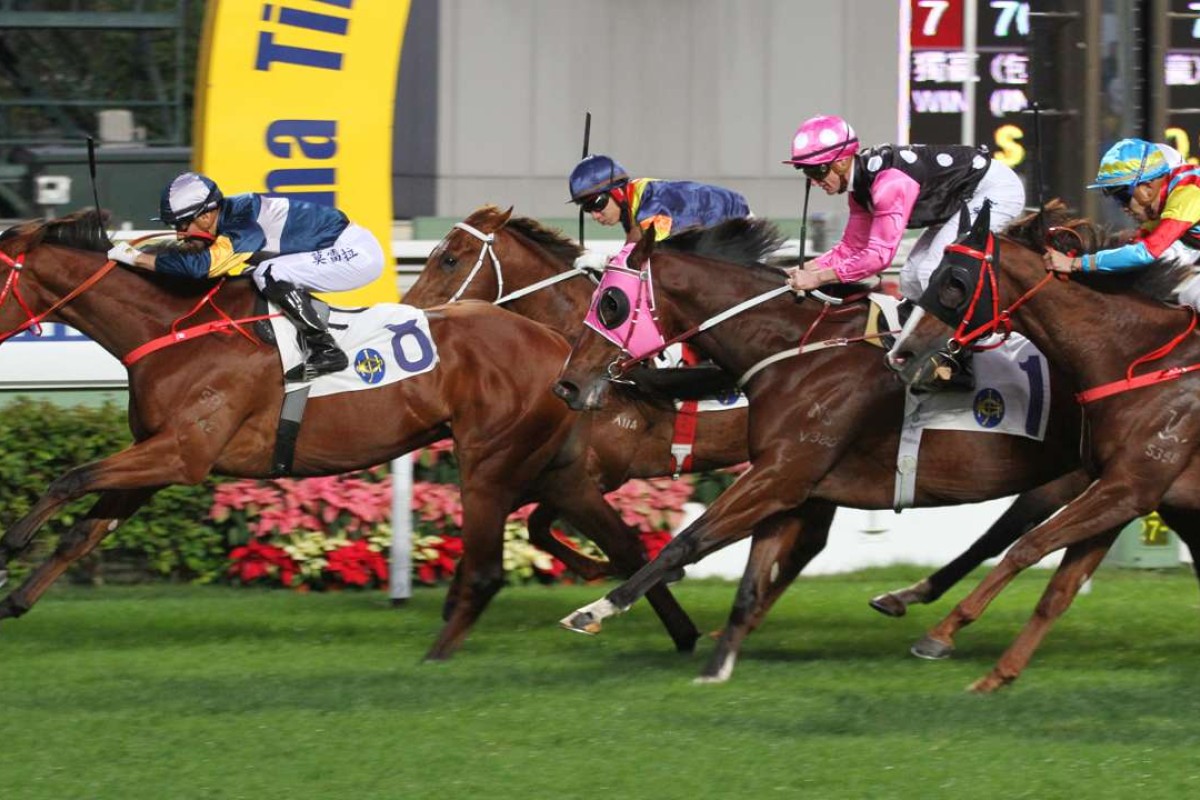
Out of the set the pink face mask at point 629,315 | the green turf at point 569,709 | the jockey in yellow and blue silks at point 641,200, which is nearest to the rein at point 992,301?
the pink face mask at point 629,315

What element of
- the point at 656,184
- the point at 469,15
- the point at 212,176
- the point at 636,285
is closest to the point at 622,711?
the point at 636,285

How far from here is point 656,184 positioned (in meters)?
8.11

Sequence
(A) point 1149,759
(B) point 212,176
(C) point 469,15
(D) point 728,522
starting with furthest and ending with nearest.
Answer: (C) point 469,15
(B) point 212,176
(D) point 728,522
(A) point 1149,759

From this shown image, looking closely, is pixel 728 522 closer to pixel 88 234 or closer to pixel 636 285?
pixel 636 285

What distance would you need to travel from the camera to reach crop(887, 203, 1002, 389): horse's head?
20.7 feet

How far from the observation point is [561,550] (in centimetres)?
779

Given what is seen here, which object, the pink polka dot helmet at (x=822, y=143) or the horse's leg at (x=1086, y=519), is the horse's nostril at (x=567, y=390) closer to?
the pink polka dot helmet at (x=822, y=143)

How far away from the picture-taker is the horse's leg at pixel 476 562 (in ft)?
23.3

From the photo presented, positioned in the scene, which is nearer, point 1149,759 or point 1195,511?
point 1149,759

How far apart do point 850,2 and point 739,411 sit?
3.78 m

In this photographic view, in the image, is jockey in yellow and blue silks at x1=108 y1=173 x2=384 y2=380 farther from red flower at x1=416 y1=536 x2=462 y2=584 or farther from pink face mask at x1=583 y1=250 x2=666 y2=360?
red flower at x1=416 y1=536 x2=462 y2=584

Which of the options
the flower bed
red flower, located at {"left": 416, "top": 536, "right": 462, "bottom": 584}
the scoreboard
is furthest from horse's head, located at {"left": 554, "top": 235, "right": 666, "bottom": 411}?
the scoreboard

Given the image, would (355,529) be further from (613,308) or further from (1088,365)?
(1088,365)

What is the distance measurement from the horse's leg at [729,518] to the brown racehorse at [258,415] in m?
0.70
